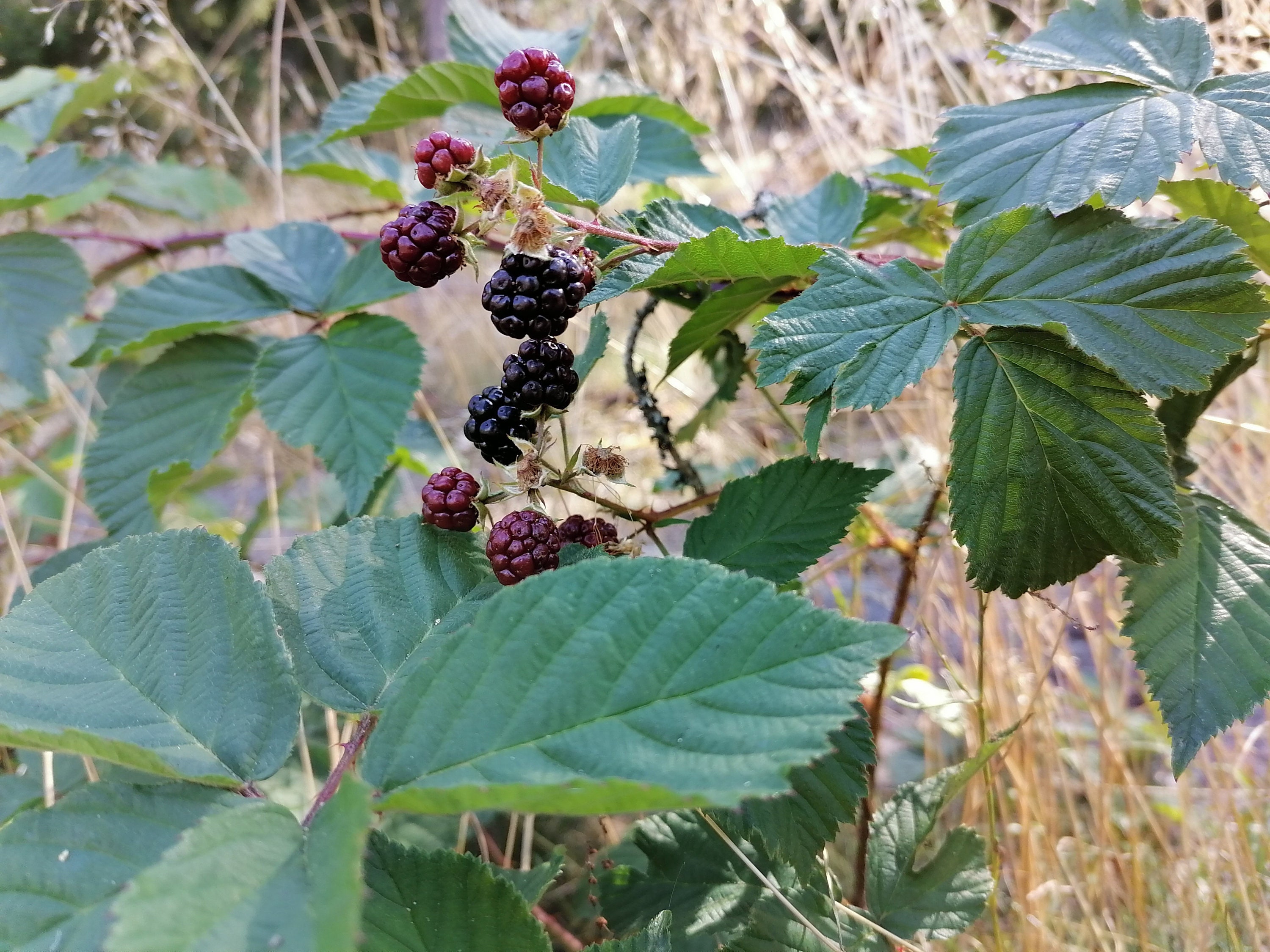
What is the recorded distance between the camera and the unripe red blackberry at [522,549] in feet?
1.94

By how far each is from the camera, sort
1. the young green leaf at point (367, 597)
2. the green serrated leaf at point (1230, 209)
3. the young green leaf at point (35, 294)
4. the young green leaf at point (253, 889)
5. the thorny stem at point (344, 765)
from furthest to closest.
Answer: the young green leaf at point (35, 294), the green serrated leaf at point (1230, 209), the young green leaf at point (367, 597), the thorny stem at point (344, 765), the young green leaf at point (253, 889)

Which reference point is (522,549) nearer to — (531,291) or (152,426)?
(531,291)

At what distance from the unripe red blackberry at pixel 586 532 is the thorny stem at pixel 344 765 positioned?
0.19m

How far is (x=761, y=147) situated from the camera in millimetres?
4023

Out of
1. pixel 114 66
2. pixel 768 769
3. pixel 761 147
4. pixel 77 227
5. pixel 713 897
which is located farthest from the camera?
pixel 761 147

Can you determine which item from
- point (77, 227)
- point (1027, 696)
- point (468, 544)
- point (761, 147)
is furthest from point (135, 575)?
point (761, 147)

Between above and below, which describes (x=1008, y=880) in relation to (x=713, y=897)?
below

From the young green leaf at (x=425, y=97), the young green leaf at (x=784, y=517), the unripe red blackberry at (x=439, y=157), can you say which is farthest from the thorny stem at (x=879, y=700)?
the young green leaf at (x=425, y=97)

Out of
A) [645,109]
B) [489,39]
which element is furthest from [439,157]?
[489,39]

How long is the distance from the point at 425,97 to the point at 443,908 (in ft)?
3.01

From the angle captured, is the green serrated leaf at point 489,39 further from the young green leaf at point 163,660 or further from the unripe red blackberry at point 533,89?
the young green leaf at point 163,660

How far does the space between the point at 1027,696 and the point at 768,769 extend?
3.73 feet

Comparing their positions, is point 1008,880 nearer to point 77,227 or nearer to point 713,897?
point 713,897

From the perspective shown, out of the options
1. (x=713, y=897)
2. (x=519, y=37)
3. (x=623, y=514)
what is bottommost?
(x=713, y=897)
